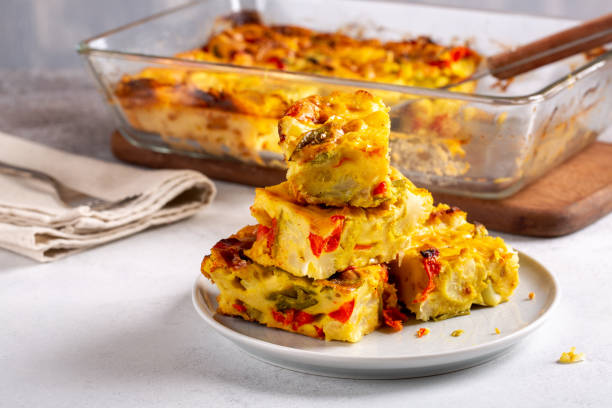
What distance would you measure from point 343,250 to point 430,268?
0.20 metres

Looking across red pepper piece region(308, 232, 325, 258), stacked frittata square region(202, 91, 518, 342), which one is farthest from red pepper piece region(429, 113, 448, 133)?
red pepper piece region(308, 232, 325, 258)

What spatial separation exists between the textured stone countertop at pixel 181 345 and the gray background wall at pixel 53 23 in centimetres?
219

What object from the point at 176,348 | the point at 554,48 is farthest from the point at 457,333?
the point at 554,48

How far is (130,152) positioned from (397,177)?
62.7 inches

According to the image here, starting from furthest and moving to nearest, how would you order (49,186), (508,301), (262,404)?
1. (49,186)
2. (508,301)
3. (262,404)

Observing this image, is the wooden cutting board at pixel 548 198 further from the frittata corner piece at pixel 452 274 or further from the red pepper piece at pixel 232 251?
the red pepper piece at pixel 232 251

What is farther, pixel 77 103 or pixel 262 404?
pixel 77 103

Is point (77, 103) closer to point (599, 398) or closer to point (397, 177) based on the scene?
point (397, 177)

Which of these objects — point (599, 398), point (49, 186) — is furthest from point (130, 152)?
point (599, 398)

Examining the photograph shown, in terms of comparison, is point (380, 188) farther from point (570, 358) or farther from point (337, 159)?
point (570, 358)

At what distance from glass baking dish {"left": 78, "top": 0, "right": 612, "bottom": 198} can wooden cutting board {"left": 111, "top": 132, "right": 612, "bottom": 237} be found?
4 cm

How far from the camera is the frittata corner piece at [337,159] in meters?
1.60

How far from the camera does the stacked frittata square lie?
1610 millimetres

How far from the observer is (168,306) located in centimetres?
203
